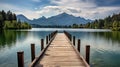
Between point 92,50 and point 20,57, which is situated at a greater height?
point 20,57

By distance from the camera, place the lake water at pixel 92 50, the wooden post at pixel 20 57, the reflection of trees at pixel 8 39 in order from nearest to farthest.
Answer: the wooden post at pixel 20 57, the lake water at pixel 92 50, the reflection of trees at pixel 8 39

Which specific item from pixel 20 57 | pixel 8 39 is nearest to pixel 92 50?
pixel 20 57

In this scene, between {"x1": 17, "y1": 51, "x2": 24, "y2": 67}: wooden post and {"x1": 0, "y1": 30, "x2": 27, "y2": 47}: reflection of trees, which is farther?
{"x1": 0, "y1": 30, "x2": 27, "y2": 47}: reflection of trees

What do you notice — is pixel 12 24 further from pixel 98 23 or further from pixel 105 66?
pixel 105 66

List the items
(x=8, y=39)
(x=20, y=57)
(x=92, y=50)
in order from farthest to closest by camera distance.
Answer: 1. (x=8, y=39)
2. (x=92, y=50)
3. (x=20, y=57)

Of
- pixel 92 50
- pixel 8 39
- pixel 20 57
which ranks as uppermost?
pixel 20 57

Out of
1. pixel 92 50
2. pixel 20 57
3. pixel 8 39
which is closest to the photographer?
pixel 20 57

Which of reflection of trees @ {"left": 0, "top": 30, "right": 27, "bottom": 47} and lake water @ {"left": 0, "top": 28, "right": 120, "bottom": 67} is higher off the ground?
reflection of trees @ {"left": 0, "top": 30, "right": 27, "bottom": 47}

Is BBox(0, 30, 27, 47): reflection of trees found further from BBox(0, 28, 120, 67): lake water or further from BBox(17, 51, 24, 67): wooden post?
BBox(17, 51, 24, 67): wooden post

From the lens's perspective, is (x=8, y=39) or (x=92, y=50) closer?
(x=92, y=50)

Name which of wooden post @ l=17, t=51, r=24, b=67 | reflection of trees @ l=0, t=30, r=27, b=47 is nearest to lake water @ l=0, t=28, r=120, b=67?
reflection of trees @ l=0, t=30, r=27, b=47

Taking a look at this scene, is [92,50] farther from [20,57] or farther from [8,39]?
[8,39]

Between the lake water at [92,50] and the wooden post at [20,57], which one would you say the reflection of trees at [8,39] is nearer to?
the lake water at [92,50]

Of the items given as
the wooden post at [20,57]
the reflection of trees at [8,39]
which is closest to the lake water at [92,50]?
the reflection of trees at [8,39]
